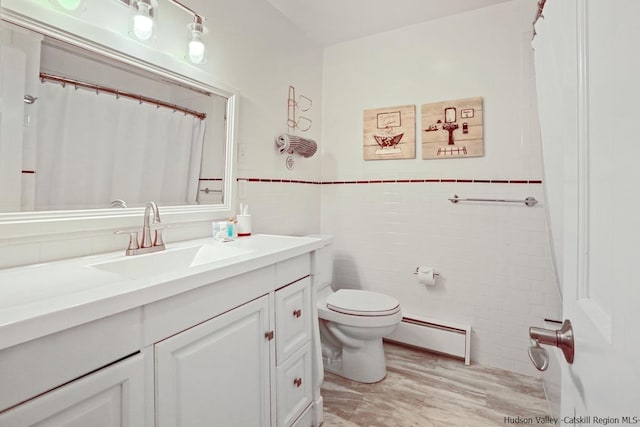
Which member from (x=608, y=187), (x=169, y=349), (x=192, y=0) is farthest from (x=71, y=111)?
(x=608, y=187)

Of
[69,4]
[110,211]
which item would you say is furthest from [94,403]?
[69,4]

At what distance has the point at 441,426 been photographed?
5.28ft

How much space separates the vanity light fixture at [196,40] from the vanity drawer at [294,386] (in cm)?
151

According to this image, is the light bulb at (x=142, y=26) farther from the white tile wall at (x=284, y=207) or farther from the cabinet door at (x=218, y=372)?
the cabinet door at (x=218, y=372)

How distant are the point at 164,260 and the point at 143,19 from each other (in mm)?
1004

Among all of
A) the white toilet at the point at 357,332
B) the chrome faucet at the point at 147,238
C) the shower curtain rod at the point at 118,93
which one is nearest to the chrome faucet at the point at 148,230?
the chrome faucet at the point at 147,238

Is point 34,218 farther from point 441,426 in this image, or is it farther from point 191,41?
point 441,426

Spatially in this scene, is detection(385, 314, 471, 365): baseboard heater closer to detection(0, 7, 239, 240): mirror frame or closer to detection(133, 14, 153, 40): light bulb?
detection(0, 7, 239, 240): mirror frame

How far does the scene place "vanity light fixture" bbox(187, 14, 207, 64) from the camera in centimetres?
154

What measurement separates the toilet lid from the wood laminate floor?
1.55 feet

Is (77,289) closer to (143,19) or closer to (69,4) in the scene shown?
(69,4)

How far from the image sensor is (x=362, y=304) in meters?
2.04

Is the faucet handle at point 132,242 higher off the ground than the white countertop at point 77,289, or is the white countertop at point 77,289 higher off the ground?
the faucet handle at point 132,242

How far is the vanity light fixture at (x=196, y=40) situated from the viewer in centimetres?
154
